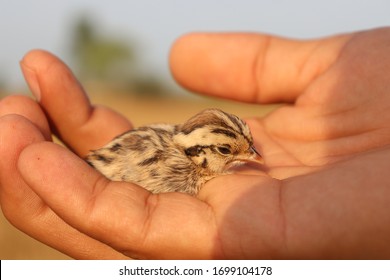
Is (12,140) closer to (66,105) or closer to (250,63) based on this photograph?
(66,105)

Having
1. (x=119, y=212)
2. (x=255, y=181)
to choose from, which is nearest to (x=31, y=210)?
(x=119, y=212)

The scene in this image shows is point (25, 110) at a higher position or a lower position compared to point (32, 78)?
lower

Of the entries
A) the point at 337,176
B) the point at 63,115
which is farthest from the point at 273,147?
the point at 63,115

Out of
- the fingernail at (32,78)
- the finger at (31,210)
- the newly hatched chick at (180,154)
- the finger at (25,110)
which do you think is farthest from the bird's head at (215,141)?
the fingernail at (32,78)

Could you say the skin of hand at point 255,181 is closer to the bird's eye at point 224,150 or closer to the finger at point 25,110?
the finger at point 25,110

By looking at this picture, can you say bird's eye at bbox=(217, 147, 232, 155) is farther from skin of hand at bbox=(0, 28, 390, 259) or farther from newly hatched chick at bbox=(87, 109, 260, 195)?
skin of hand at bbox=(0, 28, 390, 259)

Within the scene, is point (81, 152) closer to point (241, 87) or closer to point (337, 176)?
point (241, 87)
